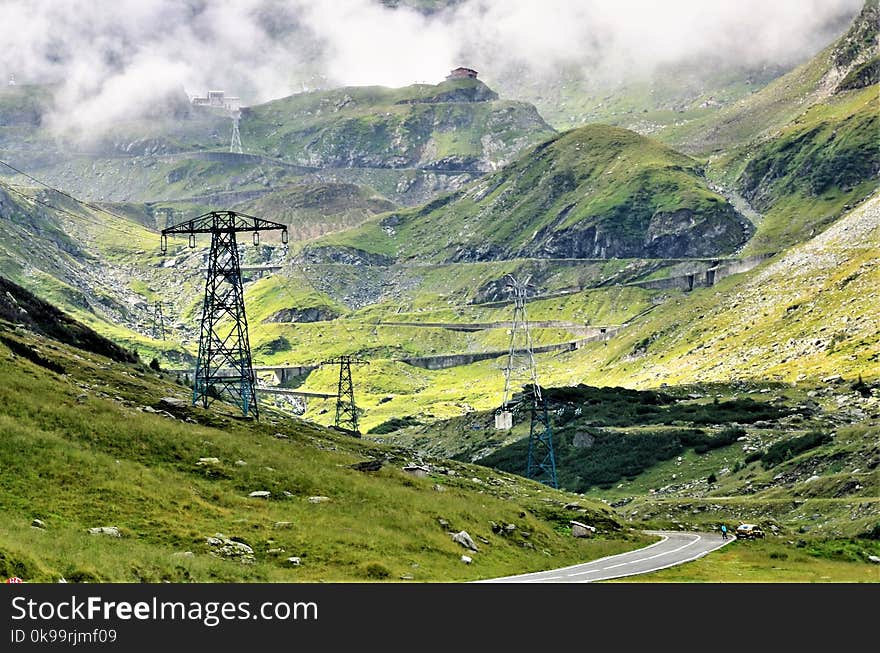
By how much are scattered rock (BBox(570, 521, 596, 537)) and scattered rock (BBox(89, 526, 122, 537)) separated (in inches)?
1152

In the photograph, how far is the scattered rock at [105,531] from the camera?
3874cm

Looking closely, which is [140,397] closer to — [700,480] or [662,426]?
[700,480]

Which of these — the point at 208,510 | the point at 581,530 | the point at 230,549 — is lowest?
the point at 230,549

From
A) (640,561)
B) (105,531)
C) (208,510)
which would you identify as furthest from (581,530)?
(105,531)

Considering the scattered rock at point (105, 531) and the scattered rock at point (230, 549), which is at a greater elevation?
the scattered rock at point (105, 531)

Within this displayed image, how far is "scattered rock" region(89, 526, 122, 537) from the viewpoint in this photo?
38741 mm

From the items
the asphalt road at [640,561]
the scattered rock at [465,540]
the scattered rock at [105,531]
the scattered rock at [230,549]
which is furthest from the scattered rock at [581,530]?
the scattered rock at [105,531]

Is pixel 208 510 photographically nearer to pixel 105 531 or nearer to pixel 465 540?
pixel 105 531

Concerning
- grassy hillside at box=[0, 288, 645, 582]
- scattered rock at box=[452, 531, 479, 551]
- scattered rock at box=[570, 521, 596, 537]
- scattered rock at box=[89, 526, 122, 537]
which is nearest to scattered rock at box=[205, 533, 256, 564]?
grassy hillside at box=[0, 288, 645, 582]

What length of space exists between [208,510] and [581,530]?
2451 centimetres

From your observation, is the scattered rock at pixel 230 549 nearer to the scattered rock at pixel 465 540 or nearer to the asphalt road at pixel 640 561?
the asphalt road at pixel 640 561

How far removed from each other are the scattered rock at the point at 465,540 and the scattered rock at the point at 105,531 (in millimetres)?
14824

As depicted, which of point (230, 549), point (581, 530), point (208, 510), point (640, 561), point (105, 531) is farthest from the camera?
point (581, 530)

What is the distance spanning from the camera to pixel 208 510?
147 feet
